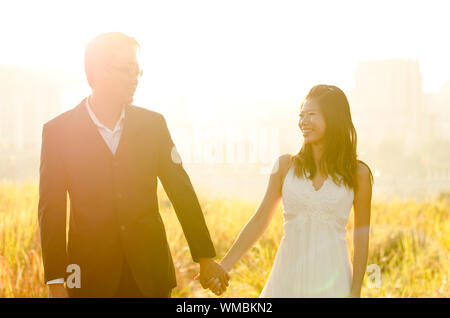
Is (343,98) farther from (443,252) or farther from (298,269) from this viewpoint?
(443,252)

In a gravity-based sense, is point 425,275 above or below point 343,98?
below

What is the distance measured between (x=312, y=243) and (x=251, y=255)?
3.75 metres

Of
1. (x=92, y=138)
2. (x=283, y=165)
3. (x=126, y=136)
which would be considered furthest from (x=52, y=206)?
(x=283, y=165)

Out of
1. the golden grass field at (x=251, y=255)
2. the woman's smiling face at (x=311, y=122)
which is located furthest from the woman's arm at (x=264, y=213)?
the golden grass field at (x=251, y=255)

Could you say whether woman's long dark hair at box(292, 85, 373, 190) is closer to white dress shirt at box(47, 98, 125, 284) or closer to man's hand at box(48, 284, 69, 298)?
white dress shirt at box(47, 98, 125, 284)

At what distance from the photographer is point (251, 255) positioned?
6.32m

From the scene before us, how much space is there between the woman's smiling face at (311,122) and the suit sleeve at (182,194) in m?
0.73

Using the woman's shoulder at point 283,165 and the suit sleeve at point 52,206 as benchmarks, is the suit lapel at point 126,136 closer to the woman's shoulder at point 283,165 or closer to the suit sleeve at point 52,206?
the suit sleeve at point 52,206

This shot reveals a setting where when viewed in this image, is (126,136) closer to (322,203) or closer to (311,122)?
(311,122)

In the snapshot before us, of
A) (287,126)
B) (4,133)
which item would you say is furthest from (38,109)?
(287,126)

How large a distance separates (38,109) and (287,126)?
157 ft

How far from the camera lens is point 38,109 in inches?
3479

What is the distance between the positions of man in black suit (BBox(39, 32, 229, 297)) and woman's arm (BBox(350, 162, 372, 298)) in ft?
3.51

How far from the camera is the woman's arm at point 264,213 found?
277cm
